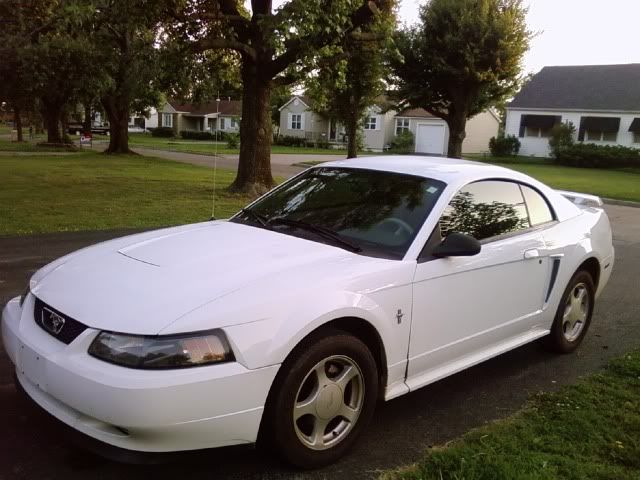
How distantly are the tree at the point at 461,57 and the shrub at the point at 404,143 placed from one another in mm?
20161

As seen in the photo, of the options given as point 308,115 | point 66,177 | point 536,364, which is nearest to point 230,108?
point 308,115

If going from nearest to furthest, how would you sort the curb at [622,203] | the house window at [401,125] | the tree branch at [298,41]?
the tree branch at [298,41] → the curb at [622,203] → the house window at [401,125]

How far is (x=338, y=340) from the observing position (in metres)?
3.07

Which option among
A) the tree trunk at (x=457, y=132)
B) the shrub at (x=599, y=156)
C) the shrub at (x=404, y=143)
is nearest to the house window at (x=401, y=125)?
the shrub at (x=404, y=143)

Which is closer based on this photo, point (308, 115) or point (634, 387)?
point (634, 387)

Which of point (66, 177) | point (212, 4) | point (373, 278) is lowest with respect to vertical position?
point (66, 177)

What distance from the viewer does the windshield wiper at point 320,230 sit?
3.61 m

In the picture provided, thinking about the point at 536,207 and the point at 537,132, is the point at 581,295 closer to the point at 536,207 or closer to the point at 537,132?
the point at 536,207

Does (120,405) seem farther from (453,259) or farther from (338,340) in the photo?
(453,259)

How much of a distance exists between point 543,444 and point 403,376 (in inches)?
33.0

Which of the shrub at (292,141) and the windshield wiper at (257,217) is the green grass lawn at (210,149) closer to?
the shrub at (292,141)

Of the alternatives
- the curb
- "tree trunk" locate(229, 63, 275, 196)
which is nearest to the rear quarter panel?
"tree trunk" locate(229, 63, 275, 196)

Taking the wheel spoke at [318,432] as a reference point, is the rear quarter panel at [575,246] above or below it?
above

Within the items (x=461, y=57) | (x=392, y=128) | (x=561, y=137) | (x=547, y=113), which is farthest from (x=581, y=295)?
(x=392, y=128)
